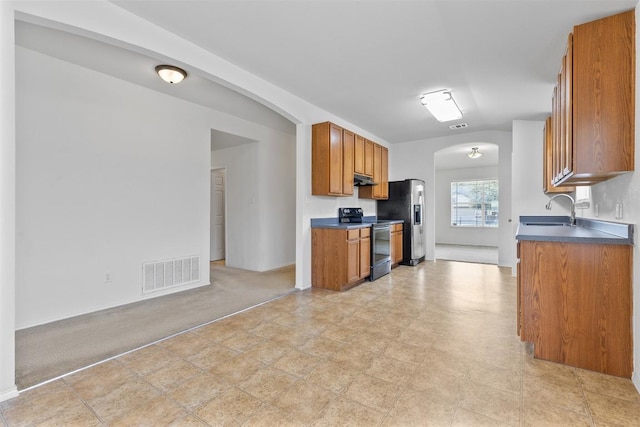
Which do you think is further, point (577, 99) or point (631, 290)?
point (577, 99)

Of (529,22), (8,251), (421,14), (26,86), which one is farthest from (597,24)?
(26,86)

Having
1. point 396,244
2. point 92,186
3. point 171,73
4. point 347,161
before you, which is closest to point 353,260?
point 347,161

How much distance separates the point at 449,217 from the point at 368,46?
803 cm

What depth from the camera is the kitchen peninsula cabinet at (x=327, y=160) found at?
4281 mm

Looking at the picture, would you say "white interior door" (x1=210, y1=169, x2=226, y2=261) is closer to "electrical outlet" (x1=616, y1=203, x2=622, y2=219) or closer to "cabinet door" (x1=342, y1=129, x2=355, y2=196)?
"cabinet door" (x1=342, y1=129, x2=355, y2=196)

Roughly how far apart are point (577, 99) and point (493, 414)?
2116 mm

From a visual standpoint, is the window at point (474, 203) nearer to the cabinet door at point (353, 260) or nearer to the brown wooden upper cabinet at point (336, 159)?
the brown wooden upper cabinet at point (336, 159)

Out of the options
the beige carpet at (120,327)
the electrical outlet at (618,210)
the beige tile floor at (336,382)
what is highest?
the electrical outlet at (618,210)

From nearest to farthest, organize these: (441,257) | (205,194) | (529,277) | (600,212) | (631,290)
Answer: (631,290)
(529,277)
(600,212)
(205,194)
(441,257)

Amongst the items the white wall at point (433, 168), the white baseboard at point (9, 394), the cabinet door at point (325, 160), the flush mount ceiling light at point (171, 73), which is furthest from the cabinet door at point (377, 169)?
the white baseboard at point (9, 394)

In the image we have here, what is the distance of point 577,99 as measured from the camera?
2.09 metres

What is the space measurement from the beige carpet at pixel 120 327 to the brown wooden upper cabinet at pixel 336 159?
62.7 inches

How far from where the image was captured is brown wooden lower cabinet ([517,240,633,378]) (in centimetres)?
197

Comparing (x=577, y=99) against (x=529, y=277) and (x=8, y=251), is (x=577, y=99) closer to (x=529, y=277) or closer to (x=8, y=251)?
(x=529, y=277)
